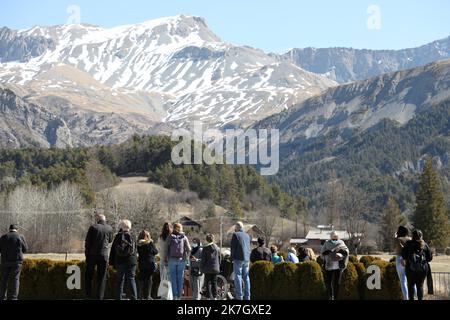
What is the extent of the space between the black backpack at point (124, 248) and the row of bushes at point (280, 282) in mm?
3410

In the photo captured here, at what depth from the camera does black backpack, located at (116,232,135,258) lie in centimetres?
1814

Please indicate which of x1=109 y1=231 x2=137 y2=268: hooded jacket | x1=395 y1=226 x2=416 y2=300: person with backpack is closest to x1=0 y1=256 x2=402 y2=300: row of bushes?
x1=395 y1=226 x2=416 y2=300: person with backpack

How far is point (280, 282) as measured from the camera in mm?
21156

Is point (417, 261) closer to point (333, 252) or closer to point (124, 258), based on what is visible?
point (333, 252)

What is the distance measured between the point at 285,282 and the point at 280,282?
156 mm

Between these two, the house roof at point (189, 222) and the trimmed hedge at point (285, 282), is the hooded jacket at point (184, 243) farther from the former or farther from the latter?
the house roof at point (189, 222)

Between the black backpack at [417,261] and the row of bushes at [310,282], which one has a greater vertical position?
the black backpack at [417,261]

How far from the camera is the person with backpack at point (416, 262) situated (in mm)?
17656

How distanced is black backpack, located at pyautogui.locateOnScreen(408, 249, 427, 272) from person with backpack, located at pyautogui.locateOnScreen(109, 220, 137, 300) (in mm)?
6614

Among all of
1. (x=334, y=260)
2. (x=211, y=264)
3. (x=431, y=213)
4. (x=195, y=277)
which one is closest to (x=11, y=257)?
(x=195, y=277)

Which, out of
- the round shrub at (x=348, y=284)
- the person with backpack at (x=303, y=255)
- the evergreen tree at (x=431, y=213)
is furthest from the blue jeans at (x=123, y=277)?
the evergreen tree at (x=431, y=213)
